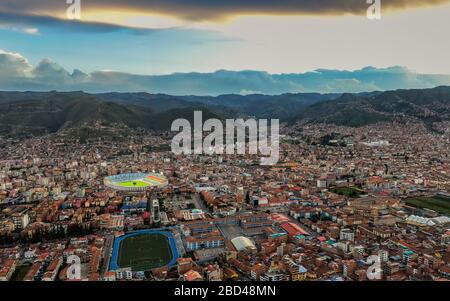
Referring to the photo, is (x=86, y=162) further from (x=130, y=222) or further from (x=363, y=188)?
(x=363, y=188)

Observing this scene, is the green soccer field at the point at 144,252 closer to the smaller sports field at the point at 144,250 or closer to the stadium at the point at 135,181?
the smaller sports field at the point at 144,250

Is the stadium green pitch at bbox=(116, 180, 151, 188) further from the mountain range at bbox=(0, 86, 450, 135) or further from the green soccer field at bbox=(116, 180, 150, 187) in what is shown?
the mountain range at bbox=(0, 86, 450, 135)

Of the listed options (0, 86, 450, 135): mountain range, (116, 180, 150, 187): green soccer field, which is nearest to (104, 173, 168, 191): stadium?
(116, 180, 150, 187): green soccer field

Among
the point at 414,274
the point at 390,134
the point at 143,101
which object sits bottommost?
Answer: the point at 414,274

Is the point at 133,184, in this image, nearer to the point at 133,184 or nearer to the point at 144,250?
the point at 133,184

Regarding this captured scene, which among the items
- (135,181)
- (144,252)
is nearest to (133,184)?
(135,181)

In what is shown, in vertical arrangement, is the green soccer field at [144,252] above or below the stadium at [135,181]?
below

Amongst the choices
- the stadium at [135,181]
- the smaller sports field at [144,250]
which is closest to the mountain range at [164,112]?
the stadium at [135,181]

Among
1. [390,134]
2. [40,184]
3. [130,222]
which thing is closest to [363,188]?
[130,222]
